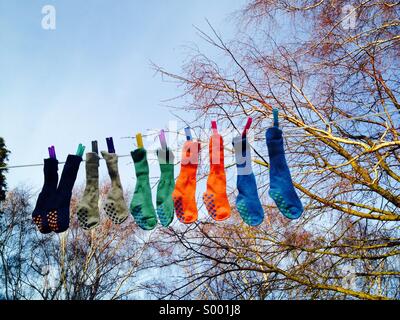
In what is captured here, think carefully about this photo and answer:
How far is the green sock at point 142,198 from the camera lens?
262 centimetres

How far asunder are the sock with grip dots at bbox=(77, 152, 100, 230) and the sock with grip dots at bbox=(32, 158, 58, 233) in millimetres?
207

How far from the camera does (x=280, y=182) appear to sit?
2.52 metres

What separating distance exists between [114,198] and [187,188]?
49cm

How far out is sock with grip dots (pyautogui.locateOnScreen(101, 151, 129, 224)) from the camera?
267 cm

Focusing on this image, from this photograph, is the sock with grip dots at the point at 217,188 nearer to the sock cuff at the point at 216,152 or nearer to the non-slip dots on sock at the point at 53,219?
the sock cuff at the point at 216,152

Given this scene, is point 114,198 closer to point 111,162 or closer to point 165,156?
point 111,162

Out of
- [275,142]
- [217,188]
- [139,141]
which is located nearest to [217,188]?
[217,188]

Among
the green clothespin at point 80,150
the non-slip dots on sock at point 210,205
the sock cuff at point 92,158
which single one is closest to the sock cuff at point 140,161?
the sock cuff at point 92,158

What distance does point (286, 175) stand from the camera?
99.7 inches

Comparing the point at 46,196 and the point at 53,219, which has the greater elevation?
the point at 46,196

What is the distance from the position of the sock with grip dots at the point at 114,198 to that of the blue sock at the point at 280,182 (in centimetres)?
97

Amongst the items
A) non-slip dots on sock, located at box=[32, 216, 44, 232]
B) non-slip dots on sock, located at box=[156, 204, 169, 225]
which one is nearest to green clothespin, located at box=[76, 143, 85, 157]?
non-slip dots on sock, located at box=[32, 216, 44, 232]

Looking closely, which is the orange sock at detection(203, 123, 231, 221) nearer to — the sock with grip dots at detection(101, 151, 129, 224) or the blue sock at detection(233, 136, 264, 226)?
the blue sock at detection(233, 136, 264, 226)
